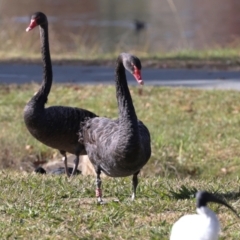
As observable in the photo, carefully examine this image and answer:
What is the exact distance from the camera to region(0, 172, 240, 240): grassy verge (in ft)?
17.4

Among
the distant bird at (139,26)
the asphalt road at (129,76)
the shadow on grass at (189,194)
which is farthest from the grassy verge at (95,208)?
the distant bird at (139,26)

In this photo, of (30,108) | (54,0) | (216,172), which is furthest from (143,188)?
(54,0)

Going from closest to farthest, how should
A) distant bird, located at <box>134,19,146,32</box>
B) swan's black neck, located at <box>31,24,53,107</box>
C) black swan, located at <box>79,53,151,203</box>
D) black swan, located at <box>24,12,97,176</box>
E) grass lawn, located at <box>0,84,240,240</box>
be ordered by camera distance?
1. grass lawn, located at <box>0,84,240,240</box>
2. black swan, located at <box>79,53,151,203</box>
3. black swan, located at <box>24,12,97,176</box>
4. swan's black neck, located at <box>31,24,53,107</box>
5. distant bird, located at <box>134,19,146,32</box>

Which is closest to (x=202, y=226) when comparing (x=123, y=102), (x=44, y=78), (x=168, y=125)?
(x=123, y=102)

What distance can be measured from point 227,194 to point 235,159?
10.5 feet

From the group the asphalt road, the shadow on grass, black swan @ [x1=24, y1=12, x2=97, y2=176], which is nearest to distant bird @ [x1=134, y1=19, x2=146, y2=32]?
the asphalt road

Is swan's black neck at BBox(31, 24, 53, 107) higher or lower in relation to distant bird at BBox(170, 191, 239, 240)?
lower

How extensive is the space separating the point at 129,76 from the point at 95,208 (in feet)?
25.0

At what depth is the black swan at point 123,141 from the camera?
5938 mm

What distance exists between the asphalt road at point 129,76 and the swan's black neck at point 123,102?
20.4ft

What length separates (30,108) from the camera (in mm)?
7898

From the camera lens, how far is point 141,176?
7.96 metres

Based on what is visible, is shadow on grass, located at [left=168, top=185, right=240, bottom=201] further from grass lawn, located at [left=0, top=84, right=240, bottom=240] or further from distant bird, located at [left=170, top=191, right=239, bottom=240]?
distant bird, located at [left=170, top=191, right=239, bottom=240]

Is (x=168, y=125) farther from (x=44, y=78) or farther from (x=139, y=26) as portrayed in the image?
(x=139, y=26)
